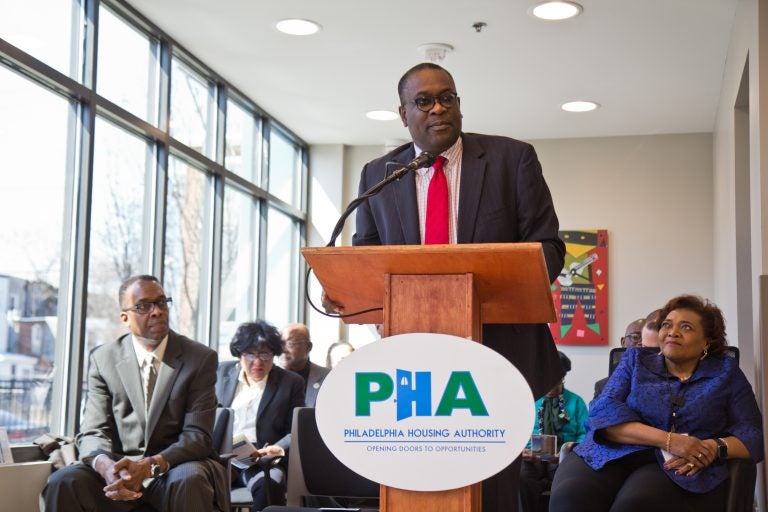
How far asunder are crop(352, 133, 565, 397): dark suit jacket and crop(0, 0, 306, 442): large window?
9.46ft

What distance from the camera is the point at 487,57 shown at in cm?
618

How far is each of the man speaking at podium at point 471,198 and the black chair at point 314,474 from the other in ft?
7.54

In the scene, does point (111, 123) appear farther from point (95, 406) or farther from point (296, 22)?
point (95, 406)

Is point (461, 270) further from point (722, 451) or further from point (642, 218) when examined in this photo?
point (642, 218)

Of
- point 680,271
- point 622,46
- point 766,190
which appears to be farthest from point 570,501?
point 680,271

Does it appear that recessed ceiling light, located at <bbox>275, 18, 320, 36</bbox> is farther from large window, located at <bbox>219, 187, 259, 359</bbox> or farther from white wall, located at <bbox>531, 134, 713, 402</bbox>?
white wall, located at <bbox>531, 134, 713, 402</bbox>

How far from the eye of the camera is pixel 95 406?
4004 millimetres

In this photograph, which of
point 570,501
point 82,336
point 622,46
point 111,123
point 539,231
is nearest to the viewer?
point 539,231

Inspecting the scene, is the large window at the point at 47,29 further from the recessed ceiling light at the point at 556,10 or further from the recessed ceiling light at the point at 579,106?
the recessed ceiling light at the point at 579,106

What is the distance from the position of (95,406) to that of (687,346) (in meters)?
2.48

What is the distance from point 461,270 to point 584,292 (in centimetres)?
643

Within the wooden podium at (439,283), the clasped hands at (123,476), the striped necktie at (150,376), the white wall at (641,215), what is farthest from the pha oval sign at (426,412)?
the white wall at (641,215)

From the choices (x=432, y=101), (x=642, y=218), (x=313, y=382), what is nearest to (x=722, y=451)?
(x=432, y=101)

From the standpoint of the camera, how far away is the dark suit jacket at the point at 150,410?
3.95 meters
